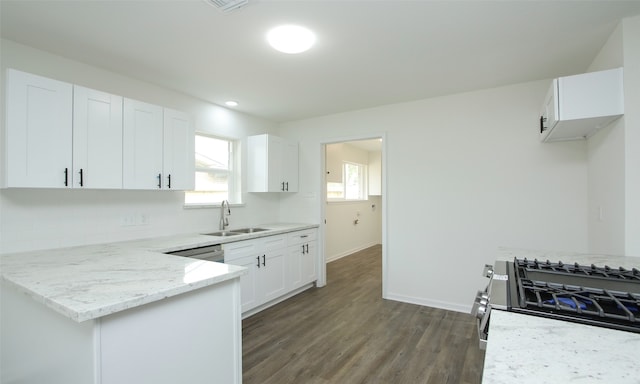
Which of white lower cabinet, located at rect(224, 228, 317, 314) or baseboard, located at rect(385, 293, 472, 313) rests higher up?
white lower cabinet, located at rect(224, 228, 317, 314)

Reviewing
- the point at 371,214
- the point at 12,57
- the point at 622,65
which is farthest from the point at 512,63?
the point at 371,214

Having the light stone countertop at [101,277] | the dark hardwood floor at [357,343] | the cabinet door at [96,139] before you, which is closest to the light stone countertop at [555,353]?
the light stone countertop at [101,277]

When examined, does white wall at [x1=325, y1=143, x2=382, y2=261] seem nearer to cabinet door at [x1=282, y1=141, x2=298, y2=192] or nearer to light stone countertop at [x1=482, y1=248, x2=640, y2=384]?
cabinet door at [x1=282, y1=141, x2=298, y2=192]

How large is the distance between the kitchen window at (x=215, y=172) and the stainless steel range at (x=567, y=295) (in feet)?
10.6

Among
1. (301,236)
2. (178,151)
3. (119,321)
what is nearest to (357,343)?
(301,236)

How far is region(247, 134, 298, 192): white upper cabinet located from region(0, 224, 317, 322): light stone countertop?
6.57 ft

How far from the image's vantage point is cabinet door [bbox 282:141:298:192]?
4.41 metres

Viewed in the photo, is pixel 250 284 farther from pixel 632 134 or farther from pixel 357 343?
pixel 632 134

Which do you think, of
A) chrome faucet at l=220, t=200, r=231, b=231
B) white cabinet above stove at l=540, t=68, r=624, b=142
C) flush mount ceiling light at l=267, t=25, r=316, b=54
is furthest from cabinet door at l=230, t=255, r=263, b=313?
white cabinet above stove at l=540, t=68, r=624, b=142

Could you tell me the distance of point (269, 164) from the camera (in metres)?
4.15

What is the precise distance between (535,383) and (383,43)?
232cm

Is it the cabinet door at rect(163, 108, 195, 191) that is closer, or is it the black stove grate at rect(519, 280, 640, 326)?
the black stove grate at rect(519, 280, 640, 326)

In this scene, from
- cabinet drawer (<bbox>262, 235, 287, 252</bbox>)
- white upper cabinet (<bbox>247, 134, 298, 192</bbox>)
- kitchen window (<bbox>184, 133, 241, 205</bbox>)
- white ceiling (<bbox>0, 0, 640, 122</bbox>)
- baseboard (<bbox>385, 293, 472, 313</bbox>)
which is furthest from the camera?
white upper cabinet (<bbox>247, 134, 298, 192</bbox>)

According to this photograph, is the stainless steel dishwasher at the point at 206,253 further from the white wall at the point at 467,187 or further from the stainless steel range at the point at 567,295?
the stainless steel range at the point at 567,295
